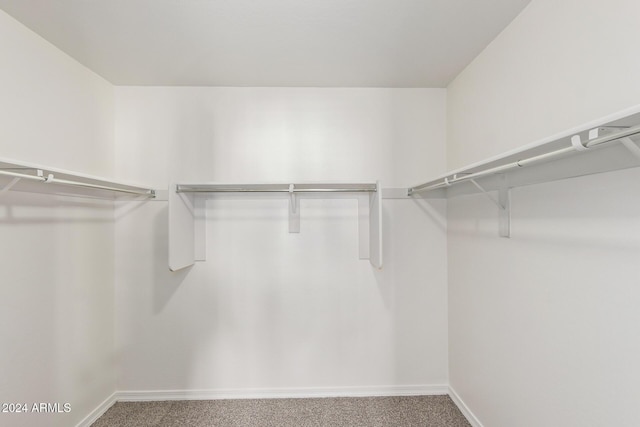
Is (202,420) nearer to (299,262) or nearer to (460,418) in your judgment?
(299,262)

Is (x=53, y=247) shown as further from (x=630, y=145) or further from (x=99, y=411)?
(x=630, y=145)

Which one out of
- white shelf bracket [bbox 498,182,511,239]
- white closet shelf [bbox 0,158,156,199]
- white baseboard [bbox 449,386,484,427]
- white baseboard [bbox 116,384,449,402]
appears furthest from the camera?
white baseboard [bbox 116,384,449,402]

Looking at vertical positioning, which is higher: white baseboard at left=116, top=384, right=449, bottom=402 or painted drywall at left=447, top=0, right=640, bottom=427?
painted drywall at left=447, top=0, right=640, bottom=427

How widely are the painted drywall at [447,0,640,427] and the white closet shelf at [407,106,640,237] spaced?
44mm

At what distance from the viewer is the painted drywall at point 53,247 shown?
58.1 inches

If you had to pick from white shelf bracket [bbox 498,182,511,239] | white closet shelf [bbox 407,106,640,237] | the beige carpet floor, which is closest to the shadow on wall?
the beige carpet floor

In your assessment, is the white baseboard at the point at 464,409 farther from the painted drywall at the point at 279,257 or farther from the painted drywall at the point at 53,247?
the painted drywall at the point at 53,247

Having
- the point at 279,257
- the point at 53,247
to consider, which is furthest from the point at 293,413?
the point at 53,247

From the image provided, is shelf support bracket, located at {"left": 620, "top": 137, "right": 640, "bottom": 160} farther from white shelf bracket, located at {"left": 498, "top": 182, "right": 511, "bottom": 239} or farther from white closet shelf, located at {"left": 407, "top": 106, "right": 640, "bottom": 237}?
white shelf bracket, located at {"left": 498, "top": 182, "right": 511, "bottom": 239}

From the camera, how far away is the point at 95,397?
6.59 feet

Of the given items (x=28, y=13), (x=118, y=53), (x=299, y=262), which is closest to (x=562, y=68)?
(x=299, y=262)

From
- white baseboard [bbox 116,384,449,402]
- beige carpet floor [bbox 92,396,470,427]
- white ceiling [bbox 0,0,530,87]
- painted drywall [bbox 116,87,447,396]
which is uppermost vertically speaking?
white ceiling [bbox 0,0,530,87]

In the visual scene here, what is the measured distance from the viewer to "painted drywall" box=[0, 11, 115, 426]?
1.47 m

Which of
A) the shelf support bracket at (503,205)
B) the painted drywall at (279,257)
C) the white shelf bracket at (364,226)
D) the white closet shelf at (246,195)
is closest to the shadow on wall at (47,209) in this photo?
the painted drywall at (279,257)
